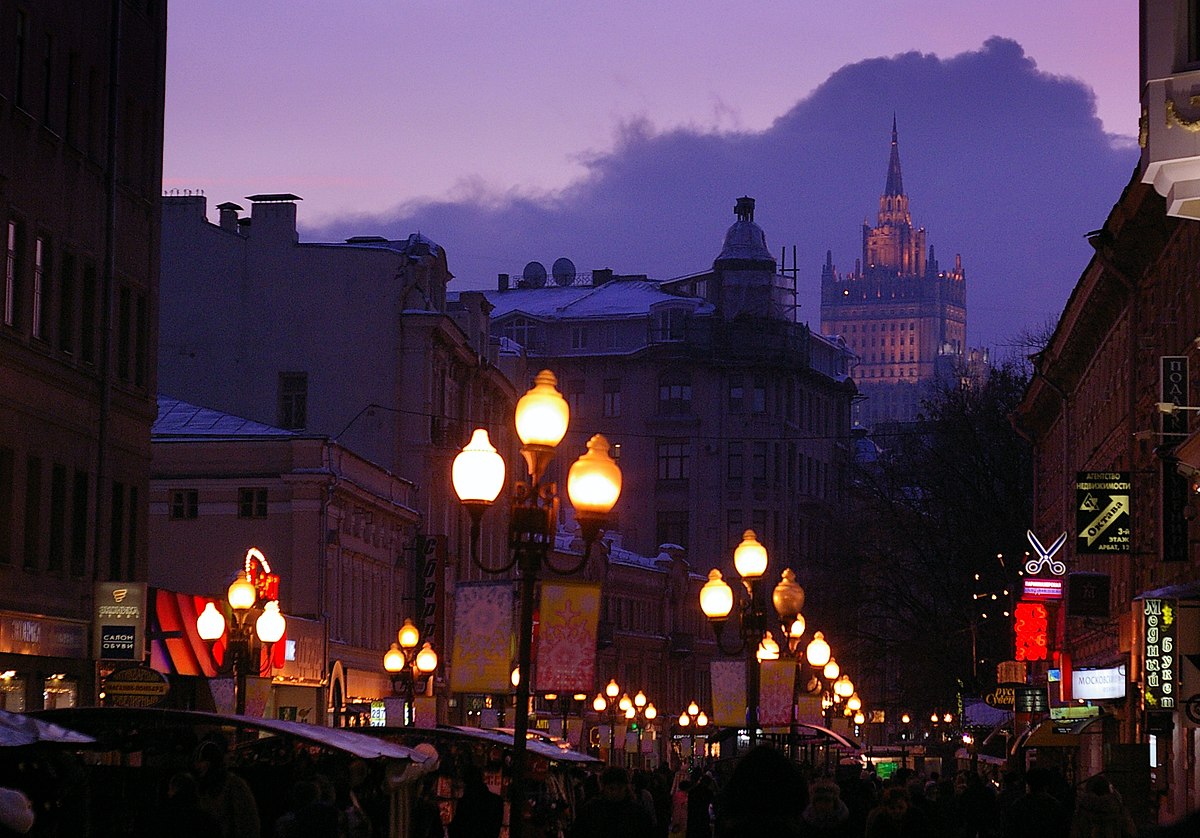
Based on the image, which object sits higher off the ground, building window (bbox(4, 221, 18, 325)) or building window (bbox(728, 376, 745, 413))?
building window (bbox(728, 376, 745, 413))

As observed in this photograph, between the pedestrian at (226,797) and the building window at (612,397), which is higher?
the building window at (612,397)

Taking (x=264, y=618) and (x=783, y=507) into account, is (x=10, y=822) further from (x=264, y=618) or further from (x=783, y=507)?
(x=783, y=507)

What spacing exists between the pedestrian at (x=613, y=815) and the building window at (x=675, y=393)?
360ft

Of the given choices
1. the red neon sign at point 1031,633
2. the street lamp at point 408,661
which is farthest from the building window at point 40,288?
the red neon sign at point 1031,633

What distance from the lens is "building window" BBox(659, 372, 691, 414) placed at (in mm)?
126688

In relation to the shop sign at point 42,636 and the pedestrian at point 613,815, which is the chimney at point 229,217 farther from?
the pedestrian at point 613,815

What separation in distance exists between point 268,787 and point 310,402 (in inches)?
1774

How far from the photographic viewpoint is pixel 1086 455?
57.6 metres

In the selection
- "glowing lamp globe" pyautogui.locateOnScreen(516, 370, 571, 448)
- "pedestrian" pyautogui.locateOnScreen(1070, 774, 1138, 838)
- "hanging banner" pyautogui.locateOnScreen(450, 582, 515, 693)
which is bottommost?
"pedestrian" pyautogui.locateOnScreen(1070, 774, 1138, 838)

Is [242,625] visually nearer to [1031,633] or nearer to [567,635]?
[567,635]

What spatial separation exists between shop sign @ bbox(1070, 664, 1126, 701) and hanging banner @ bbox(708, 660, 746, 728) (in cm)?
1544

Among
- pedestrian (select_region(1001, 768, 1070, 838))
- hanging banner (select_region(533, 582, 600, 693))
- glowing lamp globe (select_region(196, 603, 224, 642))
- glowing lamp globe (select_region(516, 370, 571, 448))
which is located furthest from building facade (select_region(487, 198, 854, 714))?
glowing lamp globe (select_region(516, 370, 571, 448))

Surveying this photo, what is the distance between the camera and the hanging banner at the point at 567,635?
72.9 feet

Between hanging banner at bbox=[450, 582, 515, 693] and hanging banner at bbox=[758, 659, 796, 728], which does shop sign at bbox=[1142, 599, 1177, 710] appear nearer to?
hanging banner at bbox=[758, 659, 796, 728]
